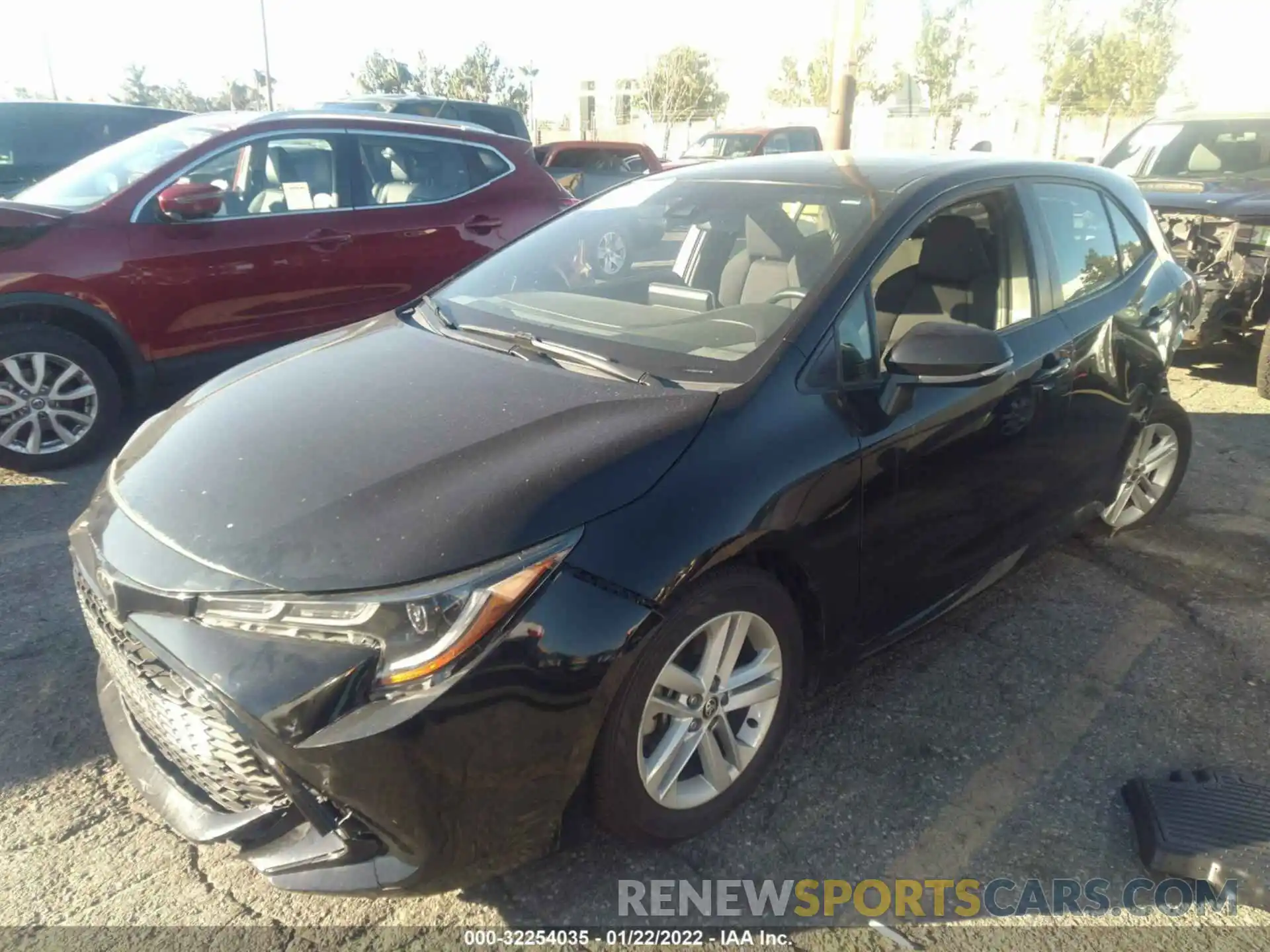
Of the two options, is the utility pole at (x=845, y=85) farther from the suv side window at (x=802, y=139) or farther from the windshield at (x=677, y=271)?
the windshield at (x=677, y=271)

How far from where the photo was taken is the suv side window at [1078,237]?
11.1 feet

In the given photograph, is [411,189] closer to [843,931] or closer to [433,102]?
[843,931]

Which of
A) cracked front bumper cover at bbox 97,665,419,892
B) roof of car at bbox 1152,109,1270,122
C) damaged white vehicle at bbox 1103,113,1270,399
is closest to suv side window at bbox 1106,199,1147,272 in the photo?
damaged white vehicle at bbox 1103,113,1270,399

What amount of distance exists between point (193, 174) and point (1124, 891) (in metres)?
5.26

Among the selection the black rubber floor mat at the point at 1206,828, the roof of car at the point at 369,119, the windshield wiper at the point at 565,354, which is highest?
the roof of car at the point at 369,119

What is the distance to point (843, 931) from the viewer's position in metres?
2.18

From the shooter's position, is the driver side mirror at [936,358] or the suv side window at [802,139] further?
the suv side window at [802,139]

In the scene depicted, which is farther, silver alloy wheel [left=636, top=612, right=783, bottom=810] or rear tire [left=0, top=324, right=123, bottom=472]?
rear tire [left=0, top=324, right=123, bottom=472]

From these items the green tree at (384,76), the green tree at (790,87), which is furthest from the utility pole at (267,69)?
the green tree at (790,87)

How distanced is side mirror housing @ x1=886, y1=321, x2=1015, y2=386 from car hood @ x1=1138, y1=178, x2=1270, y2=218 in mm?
4365

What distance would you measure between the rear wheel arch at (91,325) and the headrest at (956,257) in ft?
12.9

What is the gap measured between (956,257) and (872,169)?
0.41m

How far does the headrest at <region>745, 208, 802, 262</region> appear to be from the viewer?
2952mm

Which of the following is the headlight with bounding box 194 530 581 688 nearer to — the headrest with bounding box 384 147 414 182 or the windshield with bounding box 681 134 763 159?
the headrest with bounding box 384 147 414 182
